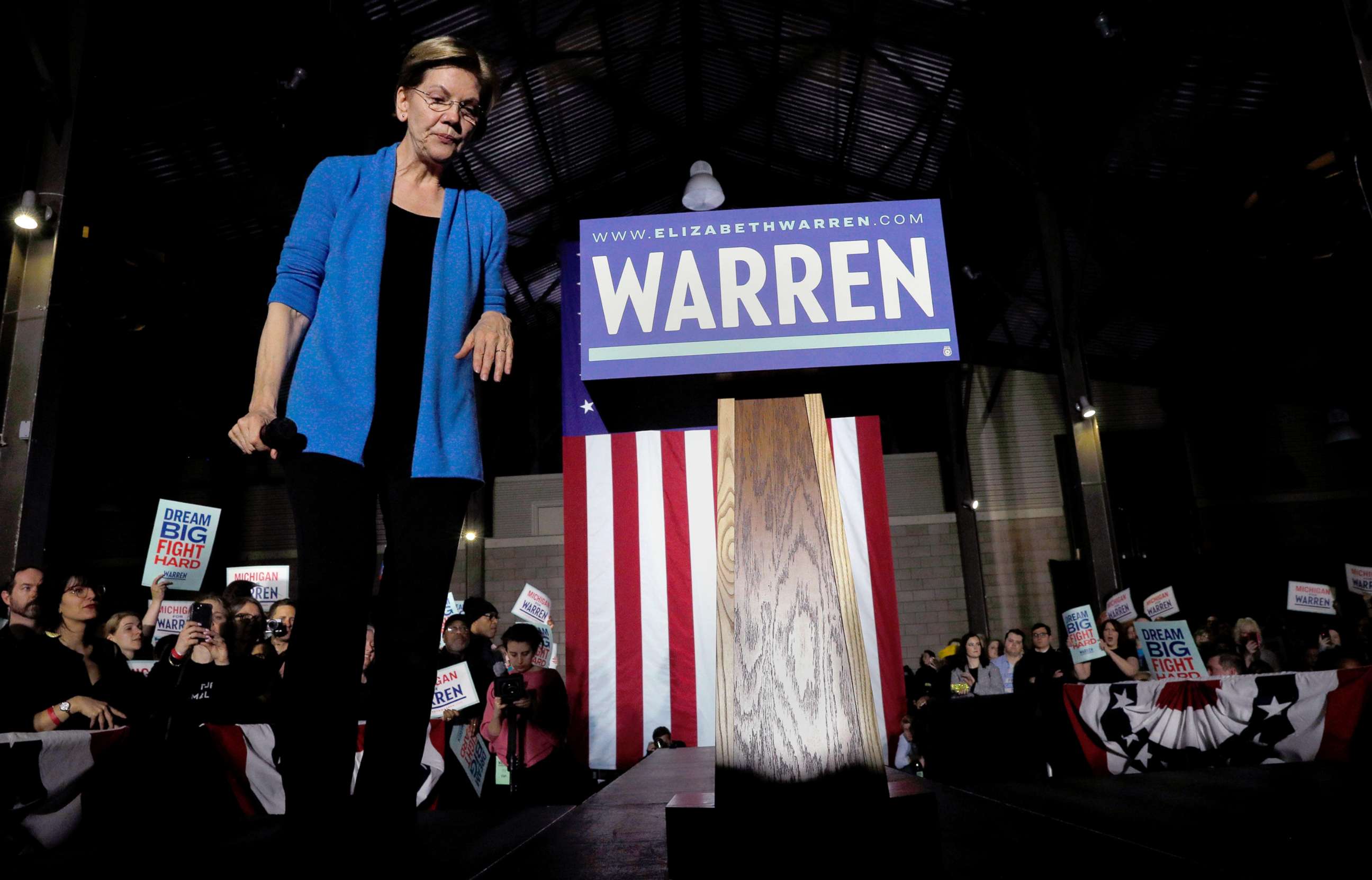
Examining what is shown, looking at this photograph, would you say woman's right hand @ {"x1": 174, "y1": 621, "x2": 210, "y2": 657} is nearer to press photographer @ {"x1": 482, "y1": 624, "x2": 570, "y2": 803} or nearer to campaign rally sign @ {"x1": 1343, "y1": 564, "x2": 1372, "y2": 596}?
Answer: press photographer @ {"x1": 482, "y1": 624, "x2": 570, "y2": 803}

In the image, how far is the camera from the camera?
265 cm

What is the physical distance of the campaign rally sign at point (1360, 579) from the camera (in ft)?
18.0

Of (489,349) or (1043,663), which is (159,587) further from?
(1043,663)

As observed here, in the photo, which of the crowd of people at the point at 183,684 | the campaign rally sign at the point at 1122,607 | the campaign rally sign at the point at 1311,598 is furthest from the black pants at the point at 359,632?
the campaign rally sign at the point at 1311,598

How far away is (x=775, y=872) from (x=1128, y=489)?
12.4 meters

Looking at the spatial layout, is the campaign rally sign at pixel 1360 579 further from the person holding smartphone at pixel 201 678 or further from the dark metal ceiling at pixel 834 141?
the person holding smartphone at pixel 201 678

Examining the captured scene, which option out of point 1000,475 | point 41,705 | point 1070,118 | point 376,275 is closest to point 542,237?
point 1070,118

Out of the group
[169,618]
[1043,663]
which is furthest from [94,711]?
[1043,663]

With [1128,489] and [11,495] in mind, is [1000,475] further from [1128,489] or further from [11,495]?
[11,495]

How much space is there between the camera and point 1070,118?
25.4 feet

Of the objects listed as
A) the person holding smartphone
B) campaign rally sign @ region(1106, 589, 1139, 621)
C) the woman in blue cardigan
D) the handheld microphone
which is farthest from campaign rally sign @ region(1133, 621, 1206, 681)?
the handheld microphone

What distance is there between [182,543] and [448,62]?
4.53 m

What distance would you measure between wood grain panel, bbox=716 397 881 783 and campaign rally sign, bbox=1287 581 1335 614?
6.48 meters

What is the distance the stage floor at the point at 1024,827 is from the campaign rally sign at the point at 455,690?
1.97m
